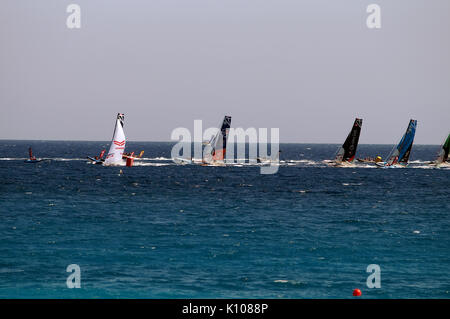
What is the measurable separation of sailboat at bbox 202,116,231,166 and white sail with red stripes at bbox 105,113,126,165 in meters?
22.1

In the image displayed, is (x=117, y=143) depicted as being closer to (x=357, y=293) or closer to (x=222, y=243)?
(x=222, y=243)

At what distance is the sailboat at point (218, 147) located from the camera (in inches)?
4943

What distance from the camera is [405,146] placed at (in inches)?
5379

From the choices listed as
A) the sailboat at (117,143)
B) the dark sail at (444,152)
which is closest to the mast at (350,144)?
the dark sail at (444,152)

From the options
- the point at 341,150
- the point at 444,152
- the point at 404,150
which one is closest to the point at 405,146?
the point at 404,150

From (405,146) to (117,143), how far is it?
72061 mm

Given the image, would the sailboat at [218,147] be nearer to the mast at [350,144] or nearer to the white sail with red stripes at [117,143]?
the white sail with red stripes at [117,143]

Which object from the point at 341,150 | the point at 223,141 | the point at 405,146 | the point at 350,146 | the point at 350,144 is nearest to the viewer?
the point at 223,141

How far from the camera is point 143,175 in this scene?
11756 centimetres

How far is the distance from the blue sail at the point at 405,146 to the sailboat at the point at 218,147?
4430cm
